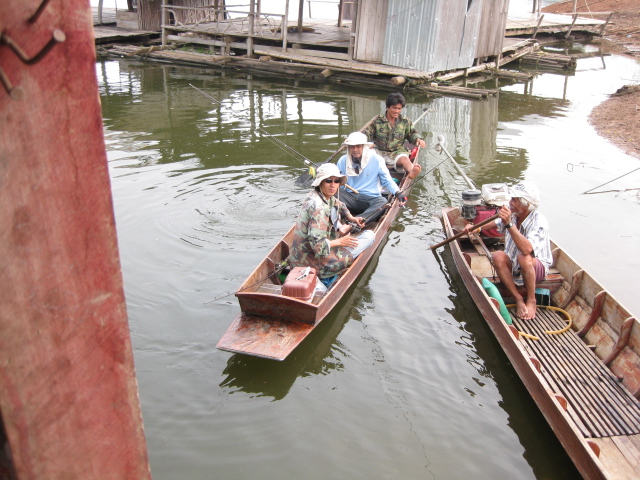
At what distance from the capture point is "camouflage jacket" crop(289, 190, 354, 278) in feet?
21.3

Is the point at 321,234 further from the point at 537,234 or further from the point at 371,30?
the point at 371,30

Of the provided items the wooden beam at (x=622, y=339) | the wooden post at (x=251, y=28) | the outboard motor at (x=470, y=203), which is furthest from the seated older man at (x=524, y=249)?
the wooden post at (x=251, y=28)

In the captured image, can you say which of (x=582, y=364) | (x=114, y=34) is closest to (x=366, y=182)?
(x=582, y=364)

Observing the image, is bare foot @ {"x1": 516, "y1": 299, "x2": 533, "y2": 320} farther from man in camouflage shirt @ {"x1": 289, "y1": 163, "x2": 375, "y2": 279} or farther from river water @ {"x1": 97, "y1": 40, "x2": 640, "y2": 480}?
man in camouflage shirt @ {"x1": 289, "y1": 163, "x2": 375, "y2": 279}

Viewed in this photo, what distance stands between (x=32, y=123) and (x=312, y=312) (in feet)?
16.4

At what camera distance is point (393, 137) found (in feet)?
37.5

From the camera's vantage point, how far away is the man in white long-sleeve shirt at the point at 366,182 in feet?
29.8

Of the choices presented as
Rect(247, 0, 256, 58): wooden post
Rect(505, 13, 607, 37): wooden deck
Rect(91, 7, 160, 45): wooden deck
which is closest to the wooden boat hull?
Rect(247, 0, 256, 58): wooden post

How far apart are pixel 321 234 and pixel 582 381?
3086mm

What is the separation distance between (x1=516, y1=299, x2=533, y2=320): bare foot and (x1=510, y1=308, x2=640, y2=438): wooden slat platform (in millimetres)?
58

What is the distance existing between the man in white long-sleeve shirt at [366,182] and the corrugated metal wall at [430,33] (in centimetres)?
1086

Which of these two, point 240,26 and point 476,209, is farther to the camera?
point 240,26

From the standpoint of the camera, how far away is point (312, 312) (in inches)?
239

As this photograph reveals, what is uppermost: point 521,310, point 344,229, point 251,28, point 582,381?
point 251,28
